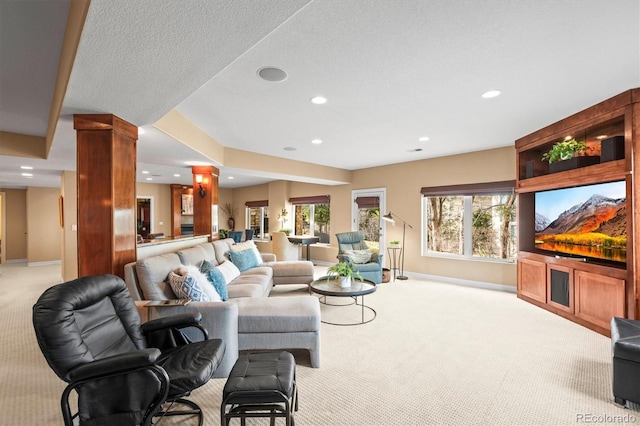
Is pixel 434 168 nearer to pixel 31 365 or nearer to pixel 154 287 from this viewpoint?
pixel 154 287

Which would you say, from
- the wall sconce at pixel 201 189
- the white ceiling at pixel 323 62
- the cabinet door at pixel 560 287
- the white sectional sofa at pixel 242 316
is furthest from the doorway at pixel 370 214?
the white sectional sofa at pixel 242 316

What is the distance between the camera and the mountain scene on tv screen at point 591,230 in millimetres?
3236

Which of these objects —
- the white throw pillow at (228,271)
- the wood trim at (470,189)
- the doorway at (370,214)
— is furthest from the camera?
the doorway at (370,214)

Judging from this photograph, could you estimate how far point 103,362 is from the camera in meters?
1.51

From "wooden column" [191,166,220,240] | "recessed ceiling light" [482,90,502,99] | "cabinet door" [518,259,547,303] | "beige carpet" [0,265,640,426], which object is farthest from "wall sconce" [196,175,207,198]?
"cabinet door" [518,259,547,303]

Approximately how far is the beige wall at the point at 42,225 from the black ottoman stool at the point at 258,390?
366 inches

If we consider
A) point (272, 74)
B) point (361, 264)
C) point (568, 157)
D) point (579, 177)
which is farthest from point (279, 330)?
point (568, 157)

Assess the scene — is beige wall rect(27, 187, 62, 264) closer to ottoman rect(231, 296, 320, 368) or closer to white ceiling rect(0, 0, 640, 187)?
white ceiling rect(0, 0, 640, 187)

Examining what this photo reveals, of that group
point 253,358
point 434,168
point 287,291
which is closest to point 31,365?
point 253,358

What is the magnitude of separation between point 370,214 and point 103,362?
632cm

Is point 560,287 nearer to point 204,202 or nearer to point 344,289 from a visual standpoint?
point 344,289

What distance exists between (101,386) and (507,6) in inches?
123

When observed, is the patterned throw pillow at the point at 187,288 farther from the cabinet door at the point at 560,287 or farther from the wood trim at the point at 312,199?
the wood trim at the point at 312,199

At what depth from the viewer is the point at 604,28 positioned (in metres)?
1.97
